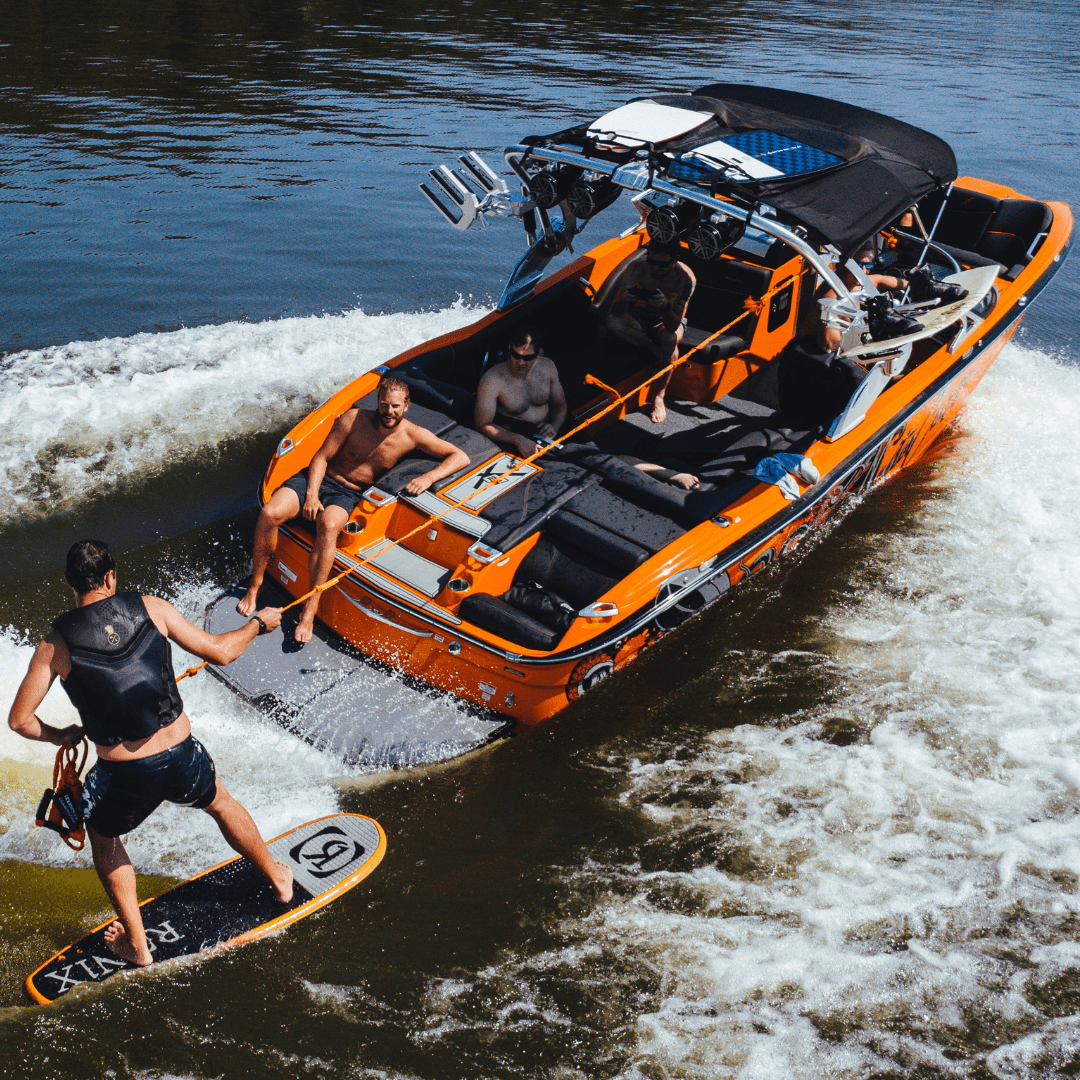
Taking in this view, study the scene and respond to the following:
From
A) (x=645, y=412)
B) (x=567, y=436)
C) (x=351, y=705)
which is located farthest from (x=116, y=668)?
(x=645, y=412)

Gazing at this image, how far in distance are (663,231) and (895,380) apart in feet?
5.96

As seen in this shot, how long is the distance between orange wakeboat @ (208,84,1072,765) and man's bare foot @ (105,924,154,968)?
1213 millimetres

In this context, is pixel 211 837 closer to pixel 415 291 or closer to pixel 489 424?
pixel 489 424

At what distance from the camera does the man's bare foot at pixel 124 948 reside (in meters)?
3.58

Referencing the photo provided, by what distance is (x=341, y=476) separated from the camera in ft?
17.4

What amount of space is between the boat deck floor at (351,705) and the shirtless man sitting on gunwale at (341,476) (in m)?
0.16

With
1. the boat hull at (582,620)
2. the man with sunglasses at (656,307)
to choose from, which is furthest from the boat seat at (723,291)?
the boat hull at (582,620)

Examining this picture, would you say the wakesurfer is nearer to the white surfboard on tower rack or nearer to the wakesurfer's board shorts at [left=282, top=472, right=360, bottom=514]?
the wakesurfer's board shorts at [left=282, top=472, right=360, bottom=514]

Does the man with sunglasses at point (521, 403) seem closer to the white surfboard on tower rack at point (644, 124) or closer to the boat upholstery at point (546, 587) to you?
the boat upholstery at point (546, 587)

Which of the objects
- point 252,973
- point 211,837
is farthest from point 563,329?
point 252,973

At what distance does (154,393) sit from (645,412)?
12.8 feet

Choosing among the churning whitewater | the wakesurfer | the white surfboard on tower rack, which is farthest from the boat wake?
the white surfboard on tower rack

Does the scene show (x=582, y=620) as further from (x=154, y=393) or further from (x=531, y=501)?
(x=154, y=393)

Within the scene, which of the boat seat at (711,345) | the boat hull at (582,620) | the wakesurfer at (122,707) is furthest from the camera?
the boat seat at (711,345)
